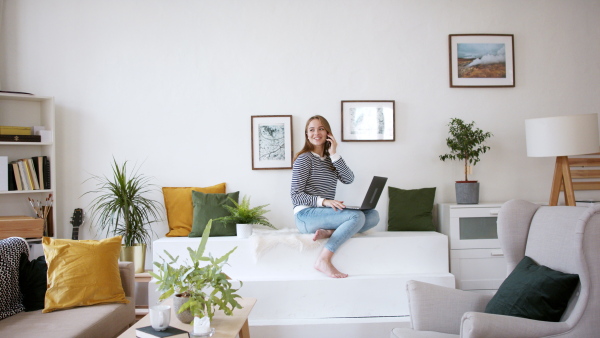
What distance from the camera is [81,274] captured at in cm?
294

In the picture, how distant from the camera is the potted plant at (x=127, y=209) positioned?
163 inches

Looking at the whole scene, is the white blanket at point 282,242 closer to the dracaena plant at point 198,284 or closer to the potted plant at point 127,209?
the potted plant at point 127,209

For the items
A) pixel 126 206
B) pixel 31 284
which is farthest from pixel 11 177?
pixel 31 284

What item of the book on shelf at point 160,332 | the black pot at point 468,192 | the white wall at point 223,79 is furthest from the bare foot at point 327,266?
the book on shelf at point 160,332

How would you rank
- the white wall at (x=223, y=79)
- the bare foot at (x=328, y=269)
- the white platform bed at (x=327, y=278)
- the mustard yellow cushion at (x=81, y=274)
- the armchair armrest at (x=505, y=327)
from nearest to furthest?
the armchair armrest at (x=505, y=327) < the mustard yellow cushion at (x=81, y=274) < the white platform bed at (x=327, y=278) < the bare foot at (x=328, y=269) < the white wall at (x=223, y=79)

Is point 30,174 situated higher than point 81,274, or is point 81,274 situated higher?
point 30,174

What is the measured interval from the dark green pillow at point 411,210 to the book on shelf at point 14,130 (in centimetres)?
312

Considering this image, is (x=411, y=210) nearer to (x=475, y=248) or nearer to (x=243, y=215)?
(x=475, y=248)

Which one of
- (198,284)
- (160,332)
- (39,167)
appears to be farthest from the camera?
(39,167)

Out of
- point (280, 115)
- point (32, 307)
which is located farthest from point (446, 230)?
point (32, 307)

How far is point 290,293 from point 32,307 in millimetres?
1697

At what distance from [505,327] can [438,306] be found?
441mm

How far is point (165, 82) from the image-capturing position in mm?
4457

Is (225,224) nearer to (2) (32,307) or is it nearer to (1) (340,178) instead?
(1) (340,178)
